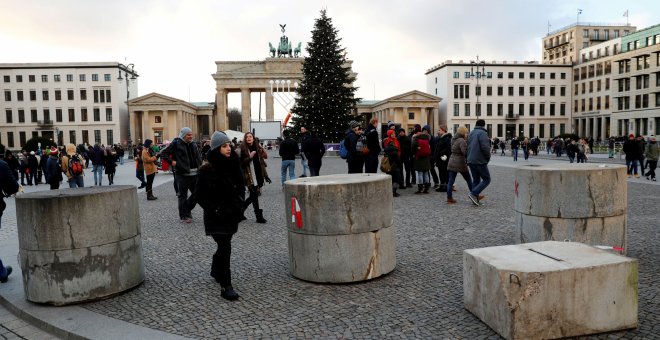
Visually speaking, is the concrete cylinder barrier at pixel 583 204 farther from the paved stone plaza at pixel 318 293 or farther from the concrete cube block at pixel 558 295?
the concrete cube block at pixel 558 295

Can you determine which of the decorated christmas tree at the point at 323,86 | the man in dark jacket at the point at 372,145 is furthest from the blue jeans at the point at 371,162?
the decorated christmas tree at the point at 323,86

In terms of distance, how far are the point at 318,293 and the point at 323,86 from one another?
123ft

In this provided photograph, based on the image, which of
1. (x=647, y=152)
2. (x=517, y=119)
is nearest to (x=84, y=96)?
(x=517, y=119)

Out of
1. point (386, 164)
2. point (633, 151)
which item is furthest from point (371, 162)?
point (633, 151)

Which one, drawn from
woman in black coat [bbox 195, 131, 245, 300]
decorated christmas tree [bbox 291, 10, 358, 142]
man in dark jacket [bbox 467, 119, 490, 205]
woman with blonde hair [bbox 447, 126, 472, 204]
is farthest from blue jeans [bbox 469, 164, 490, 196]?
decorated christmas tree [bbox 291, 10, 358, 142]

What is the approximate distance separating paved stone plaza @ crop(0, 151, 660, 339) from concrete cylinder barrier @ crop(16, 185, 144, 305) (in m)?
0.26

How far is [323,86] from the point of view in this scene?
41906 millimetres

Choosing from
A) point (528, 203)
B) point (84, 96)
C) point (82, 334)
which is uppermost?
point (84, 96)

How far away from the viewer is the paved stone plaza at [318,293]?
4254 millimetres

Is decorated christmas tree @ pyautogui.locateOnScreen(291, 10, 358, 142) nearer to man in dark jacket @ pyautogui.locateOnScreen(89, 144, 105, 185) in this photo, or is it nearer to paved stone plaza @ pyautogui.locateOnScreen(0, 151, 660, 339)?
man in dark jacket @ pyautogui.locateOnScreen(89, 144, 105, 185)

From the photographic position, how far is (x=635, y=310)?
4051 millimetres

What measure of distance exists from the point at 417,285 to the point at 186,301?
2412mm

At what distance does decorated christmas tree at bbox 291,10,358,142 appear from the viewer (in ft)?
138

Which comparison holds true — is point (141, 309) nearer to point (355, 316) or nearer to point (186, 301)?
point (186, 301)
